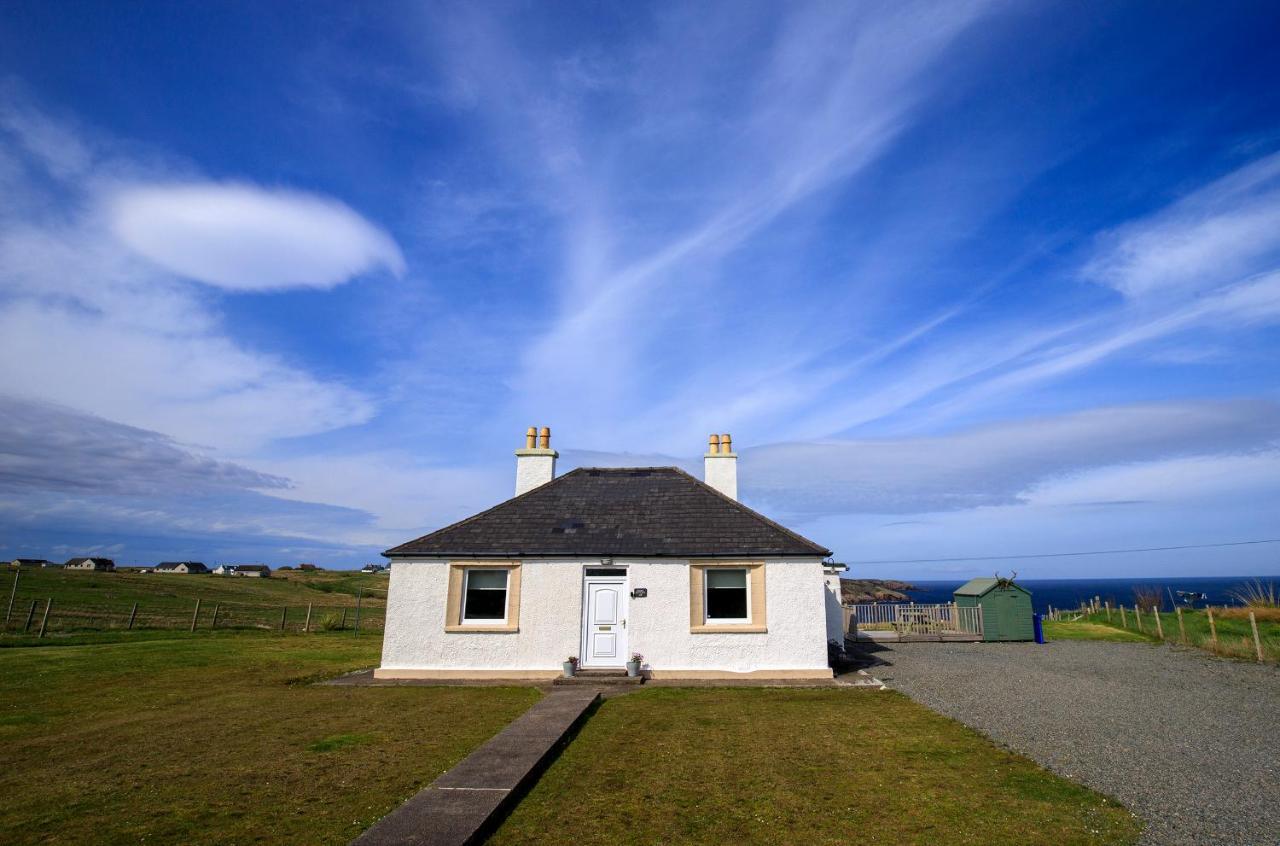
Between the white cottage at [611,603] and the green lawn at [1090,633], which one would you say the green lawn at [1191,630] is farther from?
the white cottage at [611,603]

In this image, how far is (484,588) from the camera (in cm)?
1634

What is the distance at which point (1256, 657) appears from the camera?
18797 millimetres

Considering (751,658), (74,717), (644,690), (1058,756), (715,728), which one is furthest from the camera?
(751,658)

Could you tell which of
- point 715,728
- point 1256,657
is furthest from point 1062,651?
point 715,728

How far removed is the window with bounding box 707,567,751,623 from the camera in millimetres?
16031

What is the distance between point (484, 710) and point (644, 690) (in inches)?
146

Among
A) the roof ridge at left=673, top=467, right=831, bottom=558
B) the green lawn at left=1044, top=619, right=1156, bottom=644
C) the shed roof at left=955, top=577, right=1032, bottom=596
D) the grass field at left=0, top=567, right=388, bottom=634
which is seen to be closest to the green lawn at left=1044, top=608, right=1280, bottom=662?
the green lawn at left=1044, top=619, right=1156, bottom=644

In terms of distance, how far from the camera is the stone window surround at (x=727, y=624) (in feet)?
51.0

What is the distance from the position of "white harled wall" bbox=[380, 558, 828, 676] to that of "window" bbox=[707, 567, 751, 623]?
2.06ft

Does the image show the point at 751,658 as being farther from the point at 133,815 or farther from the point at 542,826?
the point at 133,815

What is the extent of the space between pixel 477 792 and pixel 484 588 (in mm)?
9643

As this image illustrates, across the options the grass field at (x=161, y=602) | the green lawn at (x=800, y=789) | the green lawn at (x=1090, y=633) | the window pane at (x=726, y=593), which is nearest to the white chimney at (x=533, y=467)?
the window pane at (x=726, y=593)

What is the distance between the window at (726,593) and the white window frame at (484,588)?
16.6 feet

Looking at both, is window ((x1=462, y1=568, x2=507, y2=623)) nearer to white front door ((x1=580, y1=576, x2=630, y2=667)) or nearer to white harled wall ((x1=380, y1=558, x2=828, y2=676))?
white harled wall ((x1=380, y1=558, x2=828, y2=676))
